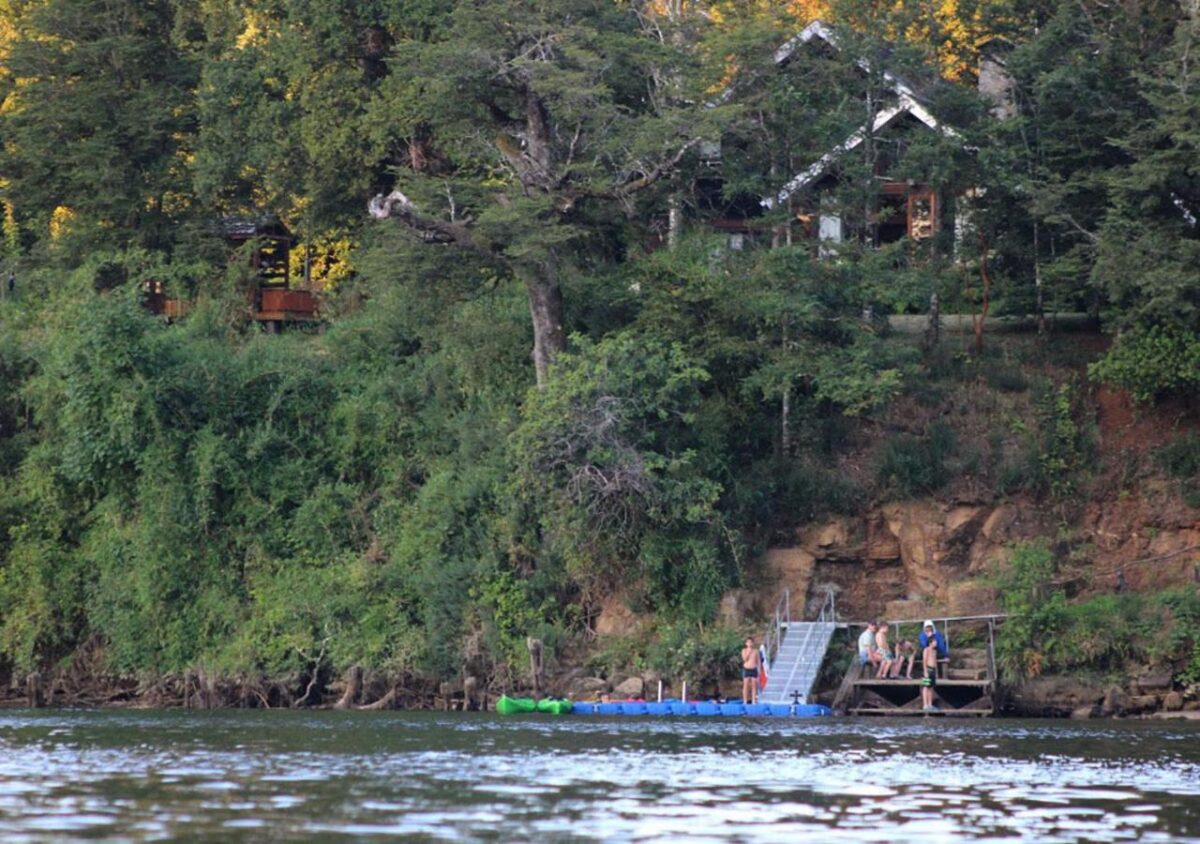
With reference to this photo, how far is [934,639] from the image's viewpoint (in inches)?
1379

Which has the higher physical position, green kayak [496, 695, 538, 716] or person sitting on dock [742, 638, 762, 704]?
person sitting on dock [742, 638, 762, 704]

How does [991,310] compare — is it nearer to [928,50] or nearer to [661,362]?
[928,50]

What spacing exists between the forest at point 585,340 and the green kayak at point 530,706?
2077mm

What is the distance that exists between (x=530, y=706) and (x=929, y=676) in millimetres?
7570

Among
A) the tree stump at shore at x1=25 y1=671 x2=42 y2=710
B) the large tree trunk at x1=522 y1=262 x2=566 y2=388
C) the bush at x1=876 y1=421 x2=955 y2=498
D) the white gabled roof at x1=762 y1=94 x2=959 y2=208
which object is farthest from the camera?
the white gabled roof at x1=762 y1=94 x2=959 y2=208

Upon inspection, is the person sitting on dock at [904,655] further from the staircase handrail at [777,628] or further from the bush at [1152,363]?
the bush at [1152,363]

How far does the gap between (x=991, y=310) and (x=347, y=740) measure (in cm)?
2062

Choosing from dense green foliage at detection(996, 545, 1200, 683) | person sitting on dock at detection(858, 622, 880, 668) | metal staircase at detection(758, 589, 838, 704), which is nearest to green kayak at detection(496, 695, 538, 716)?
metal staircase at detection(758, 589, 838, 704)

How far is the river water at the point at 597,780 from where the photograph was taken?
17672mm

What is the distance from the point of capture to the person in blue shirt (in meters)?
35.0

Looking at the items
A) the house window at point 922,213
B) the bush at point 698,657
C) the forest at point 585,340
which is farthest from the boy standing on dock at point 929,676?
the house window at point 922,213

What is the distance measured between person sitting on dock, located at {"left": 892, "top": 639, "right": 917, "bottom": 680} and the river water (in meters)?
2.55

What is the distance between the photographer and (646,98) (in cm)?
4056

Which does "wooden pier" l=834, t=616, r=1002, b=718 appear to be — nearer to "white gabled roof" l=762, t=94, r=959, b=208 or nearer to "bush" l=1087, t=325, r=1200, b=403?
"bush" l=1087, t=325, r=1200, b=403
